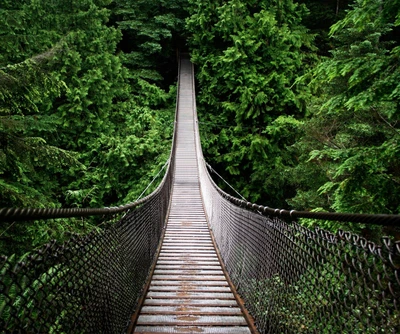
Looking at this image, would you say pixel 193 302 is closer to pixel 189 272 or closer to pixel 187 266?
pixel 189 272

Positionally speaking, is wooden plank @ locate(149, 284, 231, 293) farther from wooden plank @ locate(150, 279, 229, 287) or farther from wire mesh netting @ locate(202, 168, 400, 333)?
wire mesh netting @ locate(202, 168, 400, 333)

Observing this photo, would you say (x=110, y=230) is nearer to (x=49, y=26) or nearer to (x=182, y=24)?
(x=49, y=26)

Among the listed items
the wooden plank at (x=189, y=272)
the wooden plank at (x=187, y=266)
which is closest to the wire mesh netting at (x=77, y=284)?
the wooden plank at (x=189, y=272)

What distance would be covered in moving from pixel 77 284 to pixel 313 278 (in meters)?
1.03

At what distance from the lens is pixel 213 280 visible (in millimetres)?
3285

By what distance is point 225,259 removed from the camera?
148 inches

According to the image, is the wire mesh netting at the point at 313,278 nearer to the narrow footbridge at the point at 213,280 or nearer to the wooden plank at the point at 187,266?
the narrow footbridge at the point at 213,280

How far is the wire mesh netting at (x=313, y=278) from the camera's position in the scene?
0.95 meters

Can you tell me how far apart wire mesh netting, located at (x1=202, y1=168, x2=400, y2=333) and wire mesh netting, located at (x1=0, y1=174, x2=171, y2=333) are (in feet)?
3.03

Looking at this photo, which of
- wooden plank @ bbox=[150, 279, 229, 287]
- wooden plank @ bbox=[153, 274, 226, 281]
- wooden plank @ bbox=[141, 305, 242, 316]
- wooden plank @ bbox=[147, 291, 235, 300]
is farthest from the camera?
wooden plank @ bbox=[153, 274, 226, 281]

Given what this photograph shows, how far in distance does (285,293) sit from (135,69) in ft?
43.0

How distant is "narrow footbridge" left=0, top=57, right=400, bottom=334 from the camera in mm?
961

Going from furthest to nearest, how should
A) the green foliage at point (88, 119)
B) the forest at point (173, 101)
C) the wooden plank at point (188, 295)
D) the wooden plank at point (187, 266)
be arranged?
the green foliage at point (88, 119) < the forest at point (173, 101) < the wooden plank at point (187, 266) < the wooden plank at point (188, 295)

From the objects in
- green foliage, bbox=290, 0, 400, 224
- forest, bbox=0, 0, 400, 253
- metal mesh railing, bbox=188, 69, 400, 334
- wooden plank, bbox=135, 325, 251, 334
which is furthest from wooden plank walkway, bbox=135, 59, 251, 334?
forest, bbox=0, 0, 400, 253
